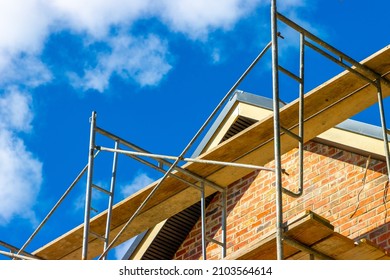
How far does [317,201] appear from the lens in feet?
47.6

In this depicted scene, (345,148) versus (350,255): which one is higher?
(345,148)

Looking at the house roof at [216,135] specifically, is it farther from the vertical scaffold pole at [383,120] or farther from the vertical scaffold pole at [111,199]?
the vertical scaffold pole at [383,120]

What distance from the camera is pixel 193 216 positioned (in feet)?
53.3

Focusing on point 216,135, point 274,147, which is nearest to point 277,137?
point 274,147

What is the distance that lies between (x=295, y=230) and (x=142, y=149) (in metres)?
3.75

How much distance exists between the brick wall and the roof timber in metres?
1.35

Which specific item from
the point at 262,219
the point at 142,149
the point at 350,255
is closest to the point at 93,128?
the point at 142,149

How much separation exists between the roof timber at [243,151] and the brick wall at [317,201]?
1350 millimetres

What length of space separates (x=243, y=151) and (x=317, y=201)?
184 centimetres

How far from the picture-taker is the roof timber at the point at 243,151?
12.2m

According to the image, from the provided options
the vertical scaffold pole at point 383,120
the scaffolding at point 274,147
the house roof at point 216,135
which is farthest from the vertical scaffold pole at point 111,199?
the vertical scaffold pole at point 383,120
